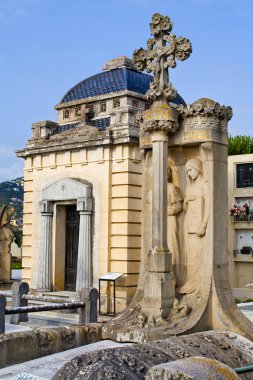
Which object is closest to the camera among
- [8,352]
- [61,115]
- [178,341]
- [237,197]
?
[178,341]

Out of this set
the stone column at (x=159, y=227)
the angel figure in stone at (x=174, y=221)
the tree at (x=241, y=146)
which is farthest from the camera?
the tree at (x=241, y=146)

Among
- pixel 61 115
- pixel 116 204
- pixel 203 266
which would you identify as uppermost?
pixel 61 115

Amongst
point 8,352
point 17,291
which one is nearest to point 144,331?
point 8,352

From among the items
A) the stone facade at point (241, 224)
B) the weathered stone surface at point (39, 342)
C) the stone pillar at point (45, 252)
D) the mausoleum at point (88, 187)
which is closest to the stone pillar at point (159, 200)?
the weathered stone surface at point (39, 342)

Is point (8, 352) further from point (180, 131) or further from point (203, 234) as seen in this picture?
point (180, 131)

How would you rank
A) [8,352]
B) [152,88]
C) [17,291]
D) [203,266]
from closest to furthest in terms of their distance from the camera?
[8,352] < [203,266] < [152,88] < [17,291]

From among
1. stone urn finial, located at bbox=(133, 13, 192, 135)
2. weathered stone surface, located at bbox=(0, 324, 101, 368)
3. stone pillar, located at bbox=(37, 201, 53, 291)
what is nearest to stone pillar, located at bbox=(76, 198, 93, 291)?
stone pillar, located at bbox=(37, 201, 53, 291)

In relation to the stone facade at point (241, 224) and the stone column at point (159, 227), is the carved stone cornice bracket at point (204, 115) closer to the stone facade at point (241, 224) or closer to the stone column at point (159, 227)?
the stone column at point (159, 227)

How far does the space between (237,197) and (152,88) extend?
16722 millimetres

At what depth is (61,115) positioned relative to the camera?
19031 millimetres

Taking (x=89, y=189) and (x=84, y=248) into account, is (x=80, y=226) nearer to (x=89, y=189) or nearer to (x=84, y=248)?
(x=84, y=248)

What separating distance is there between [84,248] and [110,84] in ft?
18.2

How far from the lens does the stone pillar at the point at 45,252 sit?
17344 mm

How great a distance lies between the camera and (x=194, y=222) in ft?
29.7
